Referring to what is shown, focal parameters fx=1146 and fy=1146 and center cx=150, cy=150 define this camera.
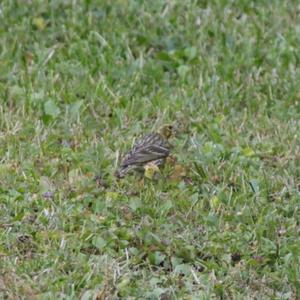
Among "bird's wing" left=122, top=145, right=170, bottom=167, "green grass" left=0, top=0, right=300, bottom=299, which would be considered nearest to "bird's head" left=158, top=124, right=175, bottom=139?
"green grass" left=0, top=0, right=300, bottom=299

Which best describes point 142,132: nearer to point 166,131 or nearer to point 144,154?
point 166,131

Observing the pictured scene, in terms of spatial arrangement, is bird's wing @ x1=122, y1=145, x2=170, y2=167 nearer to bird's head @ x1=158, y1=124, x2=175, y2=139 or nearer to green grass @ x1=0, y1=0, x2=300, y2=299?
green grass @ x1=0, y1=0, x2=300, y2=299

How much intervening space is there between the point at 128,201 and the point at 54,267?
0.78m

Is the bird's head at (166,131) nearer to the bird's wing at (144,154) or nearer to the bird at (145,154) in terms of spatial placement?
the bird at (145,154)

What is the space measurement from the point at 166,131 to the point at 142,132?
15 cm

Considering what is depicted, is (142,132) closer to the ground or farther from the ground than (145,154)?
closer to the ground

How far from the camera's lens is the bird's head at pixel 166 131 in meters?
6.60

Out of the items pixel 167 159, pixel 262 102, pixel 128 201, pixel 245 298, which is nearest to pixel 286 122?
pixel 262 102

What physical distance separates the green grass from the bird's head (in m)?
0.07

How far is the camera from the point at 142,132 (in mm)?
6676

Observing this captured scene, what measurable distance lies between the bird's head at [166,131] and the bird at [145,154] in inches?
3.8

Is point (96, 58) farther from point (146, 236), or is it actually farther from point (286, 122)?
point (146, 236)

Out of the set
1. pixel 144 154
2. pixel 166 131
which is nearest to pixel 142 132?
pixel 166 131

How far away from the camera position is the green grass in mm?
5332
